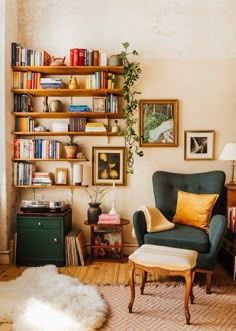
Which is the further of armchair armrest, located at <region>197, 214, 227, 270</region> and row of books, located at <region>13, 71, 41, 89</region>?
row of books, located at <region>13, 71, 41, 89</region>

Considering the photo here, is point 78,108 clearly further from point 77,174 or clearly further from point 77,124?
point 77,174

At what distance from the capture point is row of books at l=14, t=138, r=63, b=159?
11.6ft

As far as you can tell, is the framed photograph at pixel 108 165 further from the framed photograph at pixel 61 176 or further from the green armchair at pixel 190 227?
the green armchair at pixel 190 227

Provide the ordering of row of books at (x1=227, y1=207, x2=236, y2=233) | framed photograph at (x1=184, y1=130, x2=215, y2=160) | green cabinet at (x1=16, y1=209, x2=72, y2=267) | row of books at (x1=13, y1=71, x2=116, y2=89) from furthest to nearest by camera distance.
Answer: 1. framed photograph at (x1=184, y1=130, x2=215, y2=160)
2. row of books at (x1=13, y1=71, x2=116, y2=89)
3. green cabinet at (x1=16, y1=209, x2=72, y2=267)
4. row of books at (x1=227, y1=207, x2=236, y2=233)

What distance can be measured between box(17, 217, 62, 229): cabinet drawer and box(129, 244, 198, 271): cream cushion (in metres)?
1.28

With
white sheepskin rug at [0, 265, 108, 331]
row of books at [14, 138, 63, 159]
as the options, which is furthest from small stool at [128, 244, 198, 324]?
row of books at [14, 138, 63, 159]

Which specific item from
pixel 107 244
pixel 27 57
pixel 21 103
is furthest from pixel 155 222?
pixel 27 57

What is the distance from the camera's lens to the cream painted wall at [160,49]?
11.8 feet

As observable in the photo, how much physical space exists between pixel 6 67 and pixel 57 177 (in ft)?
4.54

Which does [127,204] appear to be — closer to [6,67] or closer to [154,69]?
[154,69]

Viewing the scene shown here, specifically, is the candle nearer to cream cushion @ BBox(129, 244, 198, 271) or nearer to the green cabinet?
the green cabinet

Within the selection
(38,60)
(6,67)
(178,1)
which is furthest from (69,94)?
(178,1)

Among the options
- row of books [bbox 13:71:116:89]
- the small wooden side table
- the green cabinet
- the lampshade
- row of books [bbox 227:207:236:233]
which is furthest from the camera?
row of books [bbox 13:71:116:89]

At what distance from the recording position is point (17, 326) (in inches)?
78.5
